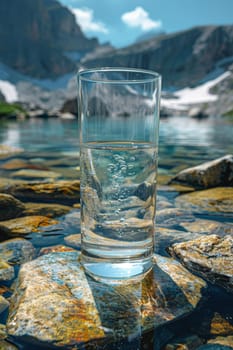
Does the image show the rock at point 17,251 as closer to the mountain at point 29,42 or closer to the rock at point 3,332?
the rock at point 3,332

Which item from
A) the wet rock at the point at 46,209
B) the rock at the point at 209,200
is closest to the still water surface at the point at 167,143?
the wet rock at the point at 46,209

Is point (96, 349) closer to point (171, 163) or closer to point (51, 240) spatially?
point (51, 240)

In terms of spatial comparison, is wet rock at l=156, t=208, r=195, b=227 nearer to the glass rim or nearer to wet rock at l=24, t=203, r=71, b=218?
wet rock at l=24, t=203, r=71, b=218

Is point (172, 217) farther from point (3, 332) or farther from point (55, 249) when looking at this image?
point (3, 332)

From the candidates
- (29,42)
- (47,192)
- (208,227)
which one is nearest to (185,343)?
(208,227)

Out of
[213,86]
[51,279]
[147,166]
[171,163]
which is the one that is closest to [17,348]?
[51,279]
